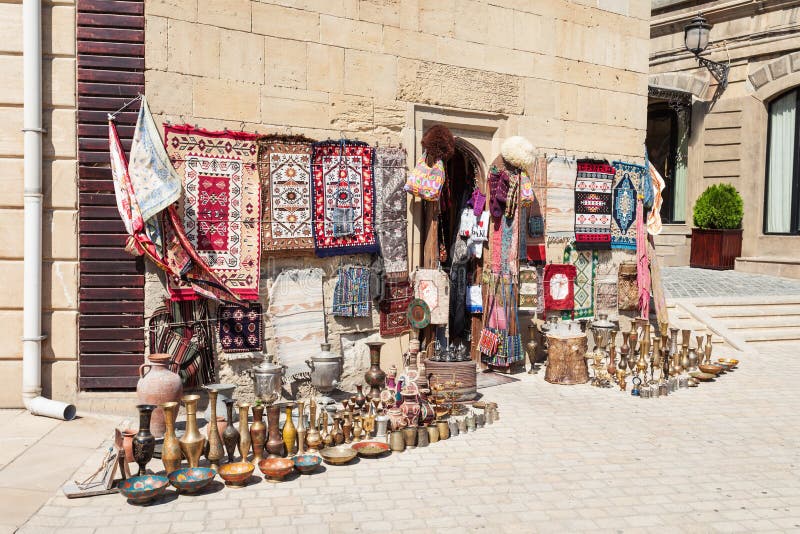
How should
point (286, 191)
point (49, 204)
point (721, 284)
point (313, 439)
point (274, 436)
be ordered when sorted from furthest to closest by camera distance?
point (721, 284) < point (286, 191) < point (49, 204) < point (313, 439) < point (274, 436)

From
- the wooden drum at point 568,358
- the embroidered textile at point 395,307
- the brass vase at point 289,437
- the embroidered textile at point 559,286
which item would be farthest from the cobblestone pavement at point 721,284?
the brass vase at point 289,437

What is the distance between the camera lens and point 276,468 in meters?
4.84

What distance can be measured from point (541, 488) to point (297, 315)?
121 inches

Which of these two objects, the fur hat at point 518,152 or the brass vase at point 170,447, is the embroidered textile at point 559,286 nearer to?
the fur hat at point 518,152

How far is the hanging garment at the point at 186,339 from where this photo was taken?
6.27 meters

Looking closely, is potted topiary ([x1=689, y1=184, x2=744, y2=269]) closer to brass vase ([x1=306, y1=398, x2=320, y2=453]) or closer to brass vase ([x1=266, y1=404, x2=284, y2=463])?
brass vase ([x1=306, y1=398, x2=320, y2=453])

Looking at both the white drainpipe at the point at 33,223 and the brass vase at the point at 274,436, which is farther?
the white drainpipe at the point at 33,223

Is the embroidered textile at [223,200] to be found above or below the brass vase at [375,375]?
above

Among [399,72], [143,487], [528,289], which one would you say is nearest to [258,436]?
[143,487]

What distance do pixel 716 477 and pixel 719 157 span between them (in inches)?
489

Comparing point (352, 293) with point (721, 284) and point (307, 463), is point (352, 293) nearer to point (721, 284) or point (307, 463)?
point (307, 463)

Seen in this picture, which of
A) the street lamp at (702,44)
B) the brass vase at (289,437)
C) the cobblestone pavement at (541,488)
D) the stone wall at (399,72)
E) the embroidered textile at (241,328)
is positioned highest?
the street lamp at (702,44)

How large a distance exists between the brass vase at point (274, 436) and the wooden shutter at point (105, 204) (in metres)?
1.70

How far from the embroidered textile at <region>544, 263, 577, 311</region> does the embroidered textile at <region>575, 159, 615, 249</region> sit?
1.32 feet
